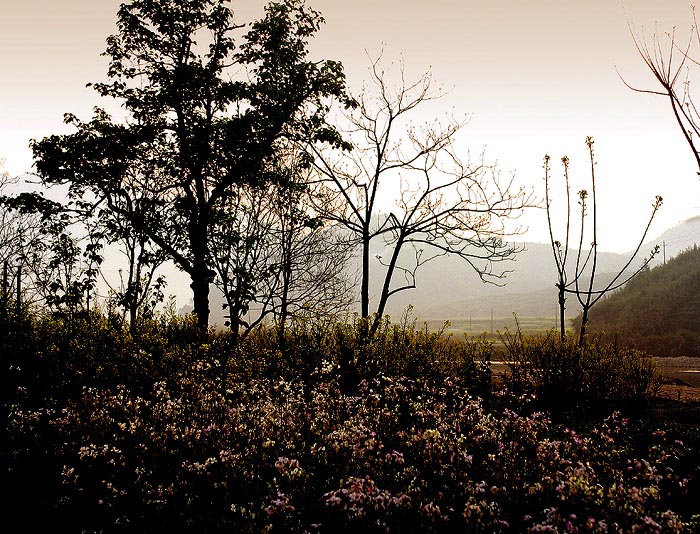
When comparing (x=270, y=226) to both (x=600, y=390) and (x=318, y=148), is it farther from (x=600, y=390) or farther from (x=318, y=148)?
(x=600, y=390)

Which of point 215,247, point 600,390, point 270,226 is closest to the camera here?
point 600,390

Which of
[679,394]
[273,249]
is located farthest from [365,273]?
[679,394]

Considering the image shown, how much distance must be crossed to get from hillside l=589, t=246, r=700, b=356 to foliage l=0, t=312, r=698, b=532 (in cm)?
3935

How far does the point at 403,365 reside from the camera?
32.3ft

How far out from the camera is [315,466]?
4945 millimetres

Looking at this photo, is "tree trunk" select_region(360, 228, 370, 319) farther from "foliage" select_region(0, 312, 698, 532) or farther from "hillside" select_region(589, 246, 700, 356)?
"hillside" select_region(589, 246, 700, 356)

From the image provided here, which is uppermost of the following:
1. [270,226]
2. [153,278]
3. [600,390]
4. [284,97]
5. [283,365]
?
[284,97]

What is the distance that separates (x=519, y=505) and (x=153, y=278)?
13599 mm

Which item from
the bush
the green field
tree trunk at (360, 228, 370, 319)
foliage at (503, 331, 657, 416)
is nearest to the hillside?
tree trunk at (360, 228, 370, 319)

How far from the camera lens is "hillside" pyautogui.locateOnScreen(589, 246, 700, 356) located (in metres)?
43.3

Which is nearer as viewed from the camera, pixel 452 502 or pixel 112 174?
pixel 452 502

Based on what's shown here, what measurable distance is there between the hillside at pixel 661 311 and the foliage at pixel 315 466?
3935 cm

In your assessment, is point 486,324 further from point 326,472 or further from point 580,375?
point 326,472

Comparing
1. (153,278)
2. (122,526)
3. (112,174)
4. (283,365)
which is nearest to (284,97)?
(112,174)
